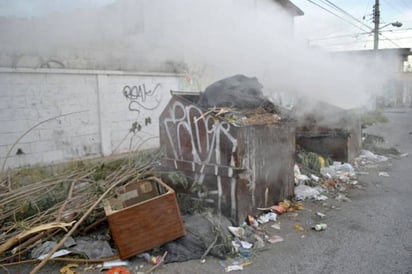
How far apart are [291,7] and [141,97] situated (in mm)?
4183

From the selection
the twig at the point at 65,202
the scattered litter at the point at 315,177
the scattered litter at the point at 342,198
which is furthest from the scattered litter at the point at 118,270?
the scattered litter at the point at 315,177

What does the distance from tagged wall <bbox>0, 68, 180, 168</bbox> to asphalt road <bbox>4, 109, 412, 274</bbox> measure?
8.24 ft

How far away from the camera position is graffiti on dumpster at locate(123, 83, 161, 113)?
289 inches

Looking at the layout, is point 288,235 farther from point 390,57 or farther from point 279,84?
point 390,57

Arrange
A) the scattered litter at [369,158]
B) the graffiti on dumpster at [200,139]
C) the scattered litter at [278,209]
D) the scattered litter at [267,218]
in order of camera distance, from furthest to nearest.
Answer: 1. the scattered litter at [369,158]
2. the scattered litter at [278,209]
3. the scattered litter at [267,218]
4. the graffiti on dumpster at [200,139]

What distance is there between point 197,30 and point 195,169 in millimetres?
2958

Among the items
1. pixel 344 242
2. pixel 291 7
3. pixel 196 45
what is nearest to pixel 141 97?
pixel 196 45

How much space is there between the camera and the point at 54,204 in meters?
3.57

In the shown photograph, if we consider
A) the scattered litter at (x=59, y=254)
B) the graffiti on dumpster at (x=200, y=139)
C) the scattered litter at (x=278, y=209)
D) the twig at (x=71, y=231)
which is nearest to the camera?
the twig at (x=71, y=231)

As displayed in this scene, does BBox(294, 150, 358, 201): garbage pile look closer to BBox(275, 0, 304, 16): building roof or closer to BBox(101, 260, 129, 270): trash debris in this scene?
BBox(101, 260, 129, 270): trash debris

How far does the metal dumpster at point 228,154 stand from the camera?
→ 12.2ft

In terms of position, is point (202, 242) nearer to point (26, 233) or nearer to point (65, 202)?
point (65, 202)

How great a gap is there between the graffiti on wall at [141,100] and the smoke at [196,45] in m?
0.49

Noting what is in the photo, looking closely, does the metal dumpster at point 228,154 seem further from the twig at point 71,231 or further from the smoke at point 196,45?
the smoke at point 196,45
